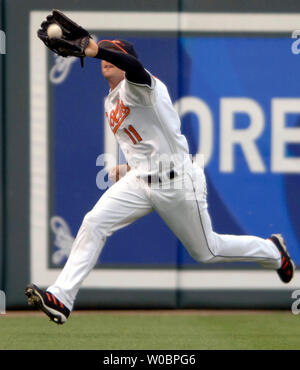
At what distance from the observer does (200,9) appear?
6621 millimetres

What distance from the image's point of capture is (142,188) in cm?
499

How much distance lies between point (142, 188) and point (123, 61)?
0.88 meters

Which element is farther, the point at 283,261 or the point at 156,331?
the point at 156,331

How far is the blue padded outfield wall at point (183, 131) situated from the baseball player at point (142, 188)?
1.53m

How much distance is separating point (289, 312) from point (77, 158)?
209 centimetres

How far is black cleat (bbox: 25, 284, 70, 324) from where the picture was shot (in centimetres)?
458

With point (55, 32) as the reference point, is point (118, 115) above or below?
below

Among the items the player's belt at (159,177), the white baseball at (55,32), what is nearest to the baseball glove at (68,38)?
the white baseball at (55,32)

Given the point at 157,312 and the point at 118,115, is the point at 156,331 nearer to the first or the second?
the point at 157,312

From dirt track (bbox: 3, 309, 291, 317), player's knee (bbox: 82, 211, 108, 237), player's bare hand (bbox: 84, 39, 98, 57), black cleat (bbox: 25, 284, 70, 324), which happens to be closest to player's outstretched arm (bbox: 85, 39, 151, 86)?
player's bare hand (bbox: 84, 39, 98, 57)

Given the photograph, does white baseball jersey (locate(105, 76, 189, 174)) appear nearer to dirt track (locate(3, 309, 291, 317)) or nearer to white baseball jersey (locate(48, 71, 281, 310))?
white baseball jersey (locate(48, 71, 281, 310))

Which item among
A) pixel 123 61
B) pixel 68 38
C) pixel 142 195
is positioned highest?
pixel 68 38

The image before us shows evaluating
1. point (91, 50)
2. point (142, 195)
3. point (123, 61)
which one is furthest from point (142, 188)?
point (91, 50)
